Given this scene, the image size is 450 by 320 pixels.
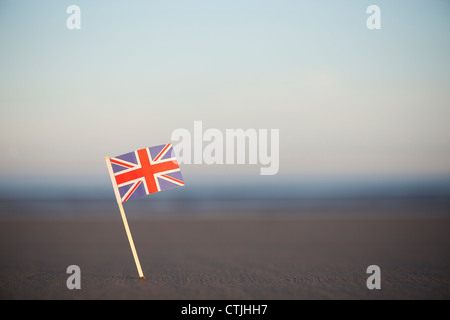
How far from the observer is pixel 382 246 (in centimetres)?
839

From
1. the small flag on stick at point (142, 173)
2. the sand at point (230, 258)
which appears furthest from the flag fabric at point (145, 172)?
the sand at point (230, 258)

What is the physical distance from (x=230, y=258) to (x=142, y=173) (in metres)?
3.26

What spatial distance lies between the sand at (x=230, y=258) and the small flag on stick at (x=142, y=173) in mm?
1394

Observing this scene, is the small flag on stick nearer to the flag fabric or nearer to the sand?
the flag fabric

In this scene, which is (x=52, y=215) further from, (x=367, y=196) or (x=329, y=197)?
(x=367, y=196)

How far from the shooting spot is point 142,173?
574 cm

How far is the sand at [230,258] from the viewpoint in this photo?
566 centimetres

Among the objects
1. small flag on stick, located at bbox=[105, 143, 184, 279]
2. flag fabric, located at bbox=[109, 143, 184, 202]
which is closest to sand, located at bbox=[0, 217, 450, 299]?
small flag on stick, located at bbox=[105, 143, 184, 279]

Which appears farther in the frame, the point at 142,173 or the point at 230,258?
the point at 230,258

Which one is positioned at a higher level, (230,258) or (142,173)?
(142,173)

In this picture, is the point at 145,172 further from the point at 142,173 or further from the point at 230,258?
the point at 230,258

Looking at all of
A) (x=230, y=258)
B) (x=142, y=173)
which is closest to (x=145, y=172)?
(x=142, y=173)
